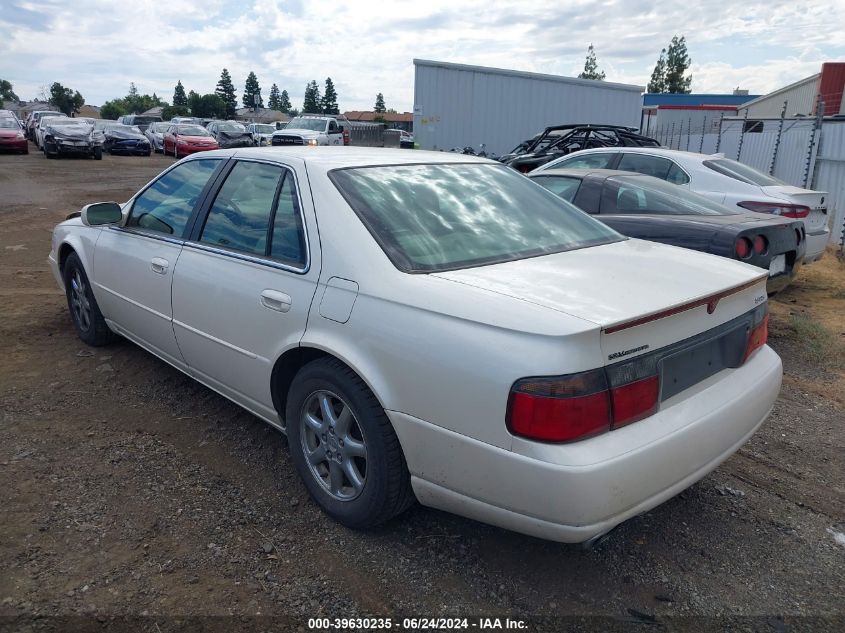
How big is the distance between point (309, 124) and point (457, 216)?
2302 cm

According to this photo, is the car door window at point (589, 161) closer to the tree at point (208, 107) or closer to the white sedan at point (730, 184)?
the white sedan at point (730, 184)

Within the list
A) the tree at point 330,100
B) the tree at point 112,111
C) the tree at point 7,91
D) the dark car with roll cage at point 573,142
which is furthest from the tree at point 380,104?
the dark car with roll cage at point 573,142

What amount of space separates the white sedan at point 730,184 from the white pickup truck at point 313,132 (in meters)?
15.1

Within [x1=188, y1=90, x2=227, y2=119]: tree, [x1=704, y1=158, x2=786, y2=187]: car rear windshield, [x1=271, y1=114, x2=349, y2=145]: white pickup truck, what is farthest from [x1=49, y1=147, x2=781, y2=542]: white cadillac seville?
[x1=188, y1=90, x2=227, y2=119]: tree

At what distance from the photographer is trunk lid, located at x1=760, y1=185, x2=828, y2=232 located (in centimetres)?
725

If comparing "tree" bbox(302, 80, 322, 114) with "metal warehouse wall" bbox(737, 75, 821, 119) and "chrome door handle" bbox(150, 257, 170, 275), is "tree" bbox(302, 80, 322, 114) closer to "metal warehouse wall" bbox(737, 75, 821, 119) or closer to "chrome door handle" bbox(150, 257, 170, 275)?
"metal warehouse wall" bbox(737, 75, 821, 119)

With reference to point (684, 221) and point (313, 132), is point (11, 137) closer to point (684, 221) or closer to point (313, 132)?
point (313, 132)

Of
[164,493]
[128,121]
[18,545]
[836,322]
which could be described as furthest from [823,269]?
[128,121]

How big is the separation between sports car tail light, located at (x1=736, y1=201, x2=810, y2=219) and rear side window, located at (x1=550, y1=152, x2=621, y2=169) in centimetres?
190

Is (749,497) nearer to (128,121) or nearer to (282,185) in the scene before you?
(282,185)

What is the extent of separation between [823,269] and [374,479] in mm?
8397

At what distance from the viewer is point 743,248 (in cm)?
500

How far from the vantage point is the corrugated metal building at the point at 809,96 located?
31484 millimetres

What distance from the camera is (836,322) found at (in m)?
6.23
